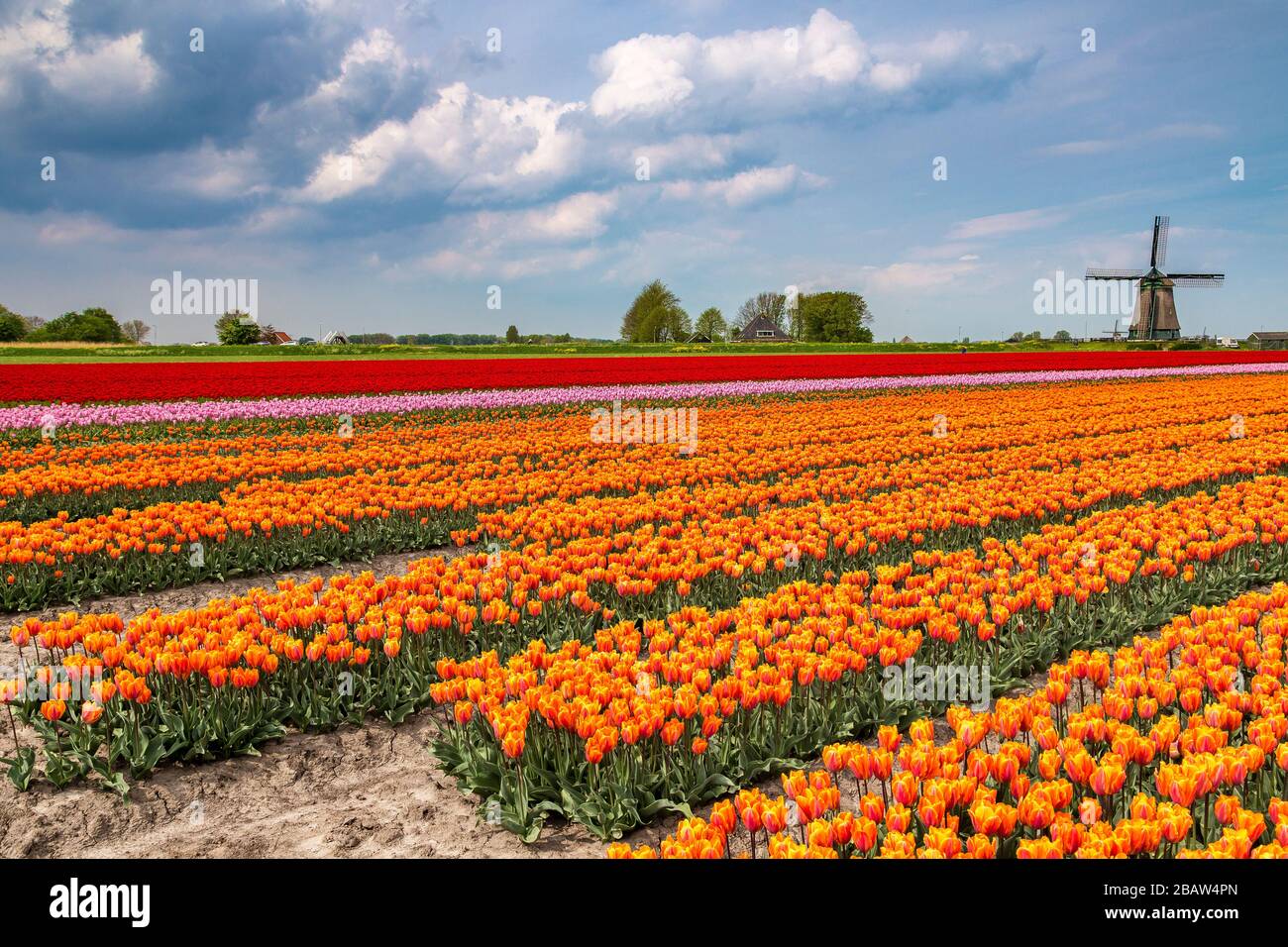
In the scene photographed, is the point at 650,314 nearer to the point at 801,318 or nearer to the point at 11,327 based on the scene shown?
the point at 801,318

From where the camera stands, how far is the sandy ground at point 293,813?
4320mm

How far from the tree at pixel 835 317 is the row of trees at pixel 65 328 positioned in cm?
9582

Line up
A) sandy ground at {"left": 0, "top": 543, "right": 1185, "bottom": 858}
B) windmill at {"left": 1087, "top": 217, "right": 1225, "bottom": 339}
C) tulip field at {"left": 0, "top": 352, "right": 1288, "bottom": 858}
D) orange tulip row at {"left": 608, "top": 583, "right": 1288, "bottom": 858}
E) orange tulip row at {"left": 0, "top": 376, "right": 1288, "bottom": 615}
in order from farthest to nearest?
windmill at {"left": 1087, "top": 217, "right": 1225, "bottom": 339} < orange tulip row at {"left": 0, "top": 376, "right": 1288, "bottom": 615} < sandy ground at {"left": 0, "top": 543, "right": 1185, "bottom": 858} < tulip field at {"left": 0, "top": 352, "right": 1288, "bottom": 858} < orange tulip row at {"left": 608, "top": 583, "right": 1288, "bottom": 858}

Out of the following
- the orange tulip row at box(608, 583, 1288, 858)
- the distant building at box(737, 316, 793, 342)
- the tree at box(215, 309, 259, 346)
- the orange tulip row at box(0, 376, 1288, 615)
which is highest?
the distant building at box(737, 316, 793, 342)

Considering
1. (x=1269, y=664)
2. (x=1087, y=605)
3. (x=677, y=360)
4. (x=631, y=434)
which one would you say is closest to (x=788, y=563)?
(x=1087, y=605)

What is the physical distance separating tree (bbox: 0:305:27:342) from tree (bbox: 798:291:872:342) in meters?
106

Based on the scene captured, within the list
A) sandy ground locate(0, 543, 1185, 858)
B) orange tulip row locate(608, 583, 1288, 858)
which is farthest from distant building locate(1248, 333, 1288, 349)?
sandy ground locate(0, 543, 1185, 858)

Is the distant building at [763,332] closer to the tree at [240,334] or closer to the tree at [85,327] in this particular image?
the tree at [240,334]

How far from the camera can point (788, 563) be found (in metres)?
8.36

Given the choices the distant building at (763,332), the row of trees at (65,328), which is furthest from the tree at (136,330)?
the distant building at (763,332)

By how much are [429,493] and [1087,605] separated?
321 inches

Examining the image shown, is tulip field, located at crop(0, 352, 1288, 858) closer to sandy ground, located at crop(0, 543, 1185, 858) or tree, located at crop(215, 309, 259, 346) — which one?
sandy ground, located at crop(0, 543, 1185, 858)

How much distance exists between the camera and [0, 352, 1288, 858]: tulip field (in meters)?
3.86
